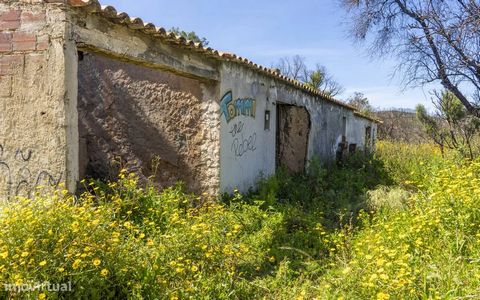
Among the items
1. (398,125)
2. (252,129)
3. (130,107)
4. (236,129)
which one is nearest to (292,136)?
(252,129)

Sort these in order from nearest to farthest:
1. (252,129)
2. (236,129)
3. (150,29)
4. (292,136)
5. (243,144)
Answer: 1. (150,29)
2. (236,129)
3. (243,144)
4. (252,129)
5. (292,136)

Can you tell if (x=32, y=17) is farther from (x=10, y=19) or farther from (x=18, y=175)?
(x=18, y=175)

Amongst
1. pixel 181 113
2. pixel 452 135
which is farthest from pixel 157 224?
pixel 452 135

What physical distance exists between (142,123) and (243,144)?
184 centimetres

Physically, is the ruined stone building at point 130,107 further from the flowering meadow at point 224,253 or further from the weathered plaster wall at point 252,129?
the flowering meadow at point 224,253

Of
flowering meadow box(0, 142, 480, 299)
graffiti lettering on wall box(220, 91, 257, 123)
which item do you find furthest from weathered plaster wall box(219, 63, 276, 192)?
flowering meadow box(0, 142, 480, 299)

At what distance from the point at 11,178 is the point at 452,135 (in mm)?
8554

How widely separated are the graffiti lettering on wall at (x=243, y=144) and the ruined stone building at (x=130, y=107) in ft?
0.12

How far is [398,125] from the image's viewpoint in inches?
1006

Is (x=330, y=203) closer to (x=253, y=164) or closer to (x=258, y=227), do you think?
(x=253, y=164)

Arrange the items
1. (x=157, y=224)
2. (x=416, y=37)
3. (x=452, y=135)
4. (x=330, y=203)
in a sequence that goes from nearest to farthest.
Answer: (x=157, y=224), (x=330, y=203), (x=452, y=135), (x=416, y=37)

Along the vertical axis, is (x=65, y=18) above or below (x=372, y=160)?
above

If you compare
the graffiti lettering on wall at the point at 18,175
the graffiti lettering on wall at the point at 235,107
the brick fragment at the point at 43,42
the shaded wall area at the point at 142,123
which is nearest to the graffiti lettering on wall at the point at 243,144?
the graffiti lettering on wall at the point at 235,107

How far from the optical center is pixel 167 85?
6938mm
